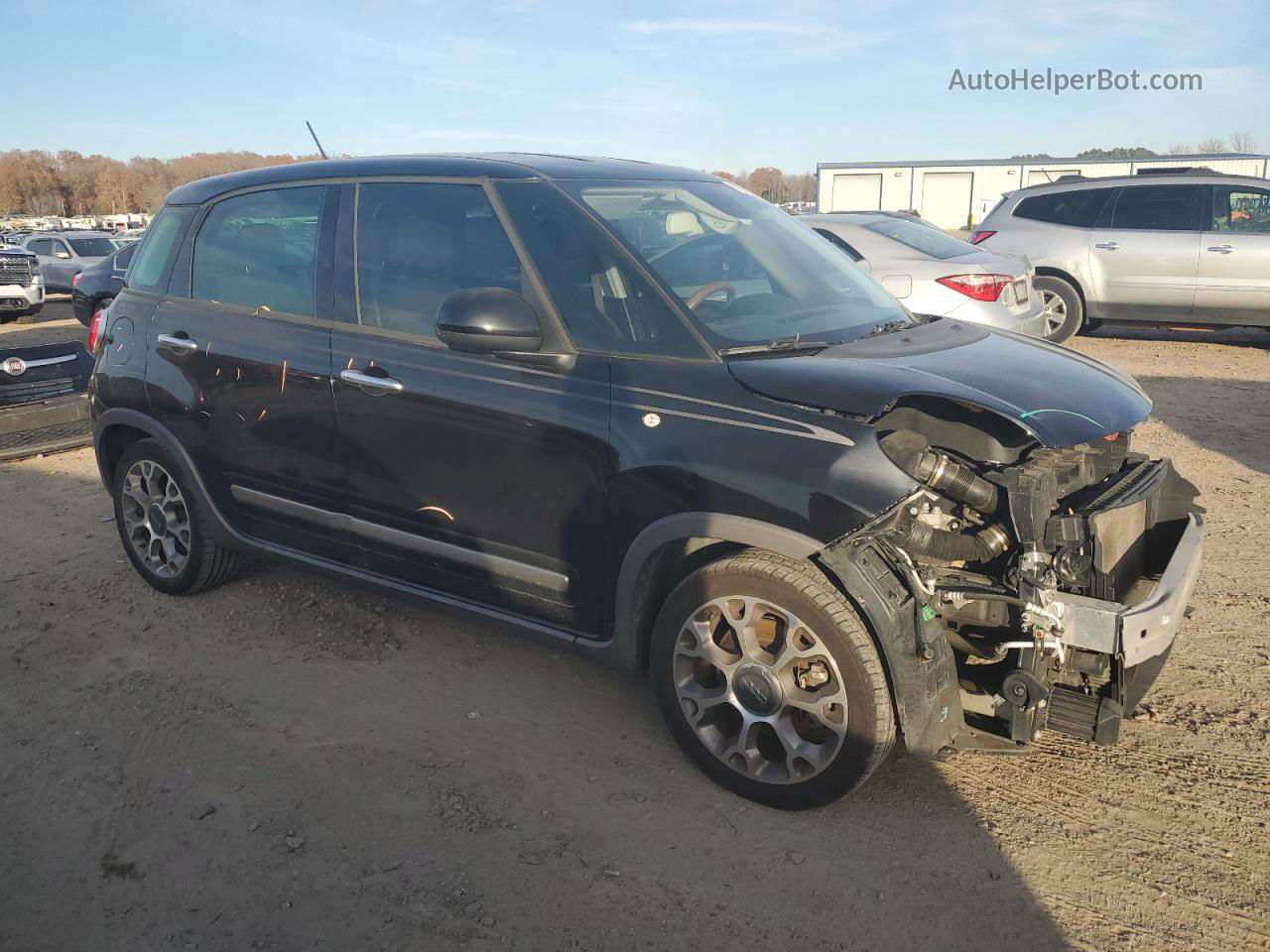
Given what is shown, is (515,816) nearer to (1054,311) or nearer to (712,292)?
(712,292)

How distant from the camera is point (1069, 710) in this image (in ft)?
10.1

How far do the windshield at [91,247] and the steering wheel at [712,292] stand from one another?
22971mm

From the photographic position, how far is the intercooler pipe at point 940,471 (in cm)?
296

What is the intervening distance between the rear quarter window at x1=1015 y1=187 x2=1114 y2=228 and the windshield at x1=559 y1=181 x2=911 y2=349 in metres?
8.68

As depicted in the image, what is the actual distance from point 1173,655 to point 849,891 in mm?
2169

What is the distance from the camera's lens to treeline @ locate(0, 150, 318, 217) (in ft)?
348

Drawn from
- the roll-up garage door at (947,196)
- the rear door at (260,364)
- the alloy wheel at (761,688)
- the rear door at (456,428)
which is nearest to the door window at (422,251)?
the rear door at (456,428)

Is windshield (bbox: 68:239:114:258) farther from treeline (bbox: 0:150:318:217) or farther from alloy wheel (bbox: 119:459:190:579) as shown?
treeline (bbox: 0:150:318:217)

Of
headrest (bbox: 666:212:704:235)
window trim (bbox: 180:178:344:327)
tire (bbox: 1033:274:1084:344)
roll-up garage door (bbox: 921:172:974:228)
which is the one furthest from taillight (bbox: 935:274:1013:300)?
roll-up garage door (bbox: 921:172:974:228)

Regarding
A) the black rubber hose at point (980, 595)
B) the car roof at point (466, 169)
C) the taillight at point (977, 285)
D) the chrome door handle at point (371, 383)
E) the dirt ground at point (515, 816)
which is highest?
the car roof at point (466, 169)

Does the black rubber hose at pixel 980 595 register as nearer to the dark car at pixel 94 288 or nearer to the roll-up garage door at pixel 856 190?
the dark car at pixel 94 288

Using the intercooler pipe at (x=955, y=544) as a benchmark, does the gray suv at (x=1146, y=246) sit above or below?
above

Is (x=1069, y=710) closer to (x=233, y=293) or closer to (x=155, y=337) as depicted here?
(x=233, y=293)

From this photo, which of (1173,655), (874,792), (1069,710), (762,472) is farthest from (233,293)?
(1173,655)
